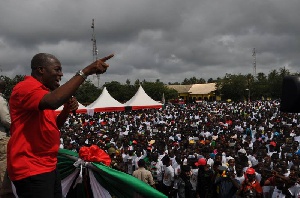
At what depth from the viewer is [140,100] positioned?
3011cm

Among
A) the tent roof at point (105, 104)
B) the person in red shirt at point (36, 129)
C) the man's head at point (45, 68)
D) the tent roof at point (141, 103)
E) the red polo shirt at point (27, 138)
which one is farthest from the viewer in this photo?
the tent roof at point (141, 103)

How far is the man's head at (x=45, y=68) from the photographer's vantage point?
209 cm

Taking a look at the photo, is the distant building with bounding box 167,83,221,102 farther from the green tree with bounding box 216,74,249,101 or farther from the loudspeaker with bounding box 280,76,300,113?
the loudspeaker with bounding box 280,76,300,113

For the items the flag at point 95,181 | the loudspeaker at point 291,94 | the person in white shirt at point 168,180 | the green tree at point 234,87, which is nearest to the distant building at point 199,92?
the green tree at point 234,87

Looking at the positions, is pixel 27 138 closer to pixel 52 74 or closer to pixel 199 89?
pixel 52 74

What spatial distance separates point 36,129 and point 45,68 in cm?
34

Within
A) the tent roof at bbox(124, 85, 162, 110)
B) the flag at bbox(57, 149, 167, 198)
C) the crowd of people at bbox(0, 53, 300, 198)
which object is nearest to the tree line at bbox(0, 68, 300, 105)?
the tent roof at bbox(124, 85, 162, 110)

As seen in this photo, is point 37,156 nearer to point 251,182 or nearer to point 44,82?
point 44,82

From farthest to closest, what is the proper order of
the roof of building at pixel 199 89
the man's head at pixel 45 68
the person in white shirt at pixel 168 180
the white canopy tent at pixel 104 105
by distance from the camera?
1. the roof of building at pixel 199 89
2. the white canopy tent at pixel 104 105
3. the person in white shirt at pixel 168 180
4. the man's head at pixel 45 68

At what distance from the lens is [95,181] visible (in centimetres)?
279

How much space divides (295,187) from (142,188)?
421 cm

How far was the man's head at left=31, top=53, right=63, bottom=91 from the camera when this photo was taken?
209 cm

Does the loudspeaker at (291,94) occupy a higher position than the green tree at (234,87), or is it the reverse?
the green tree at (234,87)

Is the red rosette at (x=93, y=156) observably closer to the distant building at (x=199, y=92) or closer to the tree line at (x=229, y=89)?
the tree line at (x=229, y=89)
